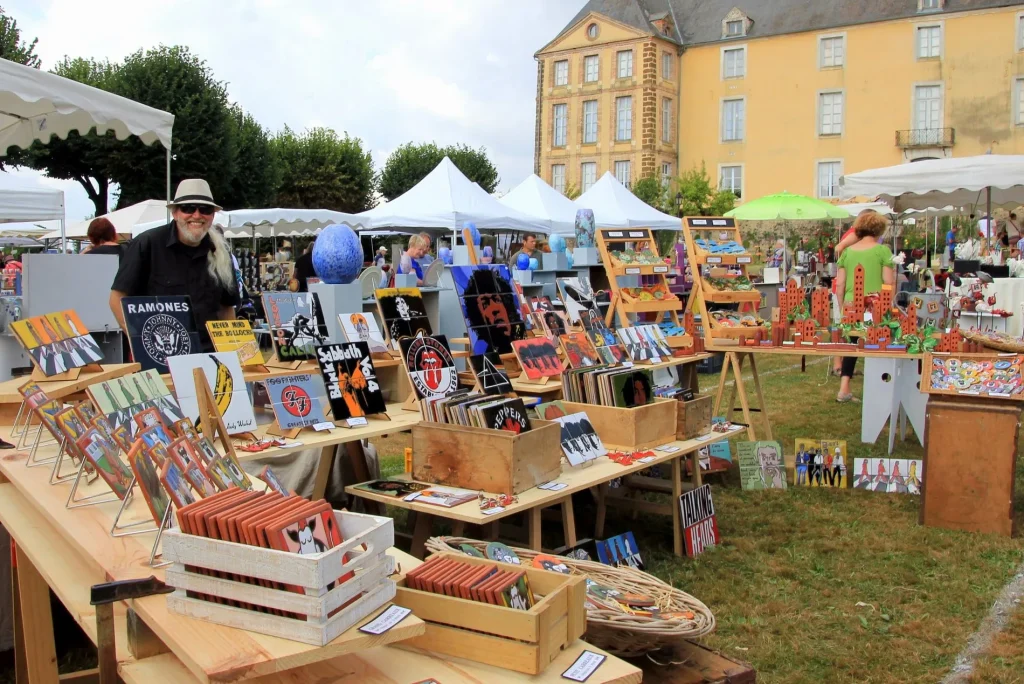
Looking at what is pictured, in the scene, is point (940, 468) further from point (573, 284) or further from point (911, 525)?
point (573, 284)

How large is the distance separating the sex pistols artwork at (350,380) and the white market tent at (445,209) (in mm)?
7654

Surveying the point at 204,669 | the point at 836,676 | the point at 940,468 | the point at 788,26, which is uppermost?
the point at 788,26

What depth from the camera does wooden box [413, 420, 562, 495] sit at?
320 centimetres

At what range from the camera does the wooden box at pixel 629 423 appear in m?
3.97

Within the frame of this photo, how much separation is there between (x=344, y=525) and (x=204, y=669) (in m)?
0.39

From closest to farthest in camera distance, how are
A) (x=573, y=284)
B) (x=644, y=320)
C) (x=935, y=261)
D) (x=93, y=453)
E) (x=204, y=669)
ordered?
1. (x=204, y=669)
2. (x=93, y=453)
3. (x=644, y=320)
4. (x=573, y=284)
5. (x=935, y=261)

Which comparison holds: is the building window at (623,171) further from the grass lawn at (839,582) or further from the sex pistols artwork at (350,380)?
the sex pistols artwork at (350,380)

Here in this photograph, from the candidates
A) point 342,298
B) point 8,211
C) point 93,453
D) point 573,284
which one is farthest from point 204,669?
point 8,211

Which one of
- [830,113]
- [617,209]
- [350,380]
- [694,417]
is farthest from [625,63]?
[350,380]

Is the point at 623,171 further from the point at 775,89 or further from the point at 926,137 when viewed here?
the point at 926,137

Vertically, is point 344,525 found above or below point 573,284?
below

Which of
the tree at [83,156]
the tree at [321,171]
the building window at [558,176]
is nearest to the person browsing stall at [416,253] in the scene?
the tree at [83,156]

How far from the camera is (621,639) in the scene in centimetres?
230

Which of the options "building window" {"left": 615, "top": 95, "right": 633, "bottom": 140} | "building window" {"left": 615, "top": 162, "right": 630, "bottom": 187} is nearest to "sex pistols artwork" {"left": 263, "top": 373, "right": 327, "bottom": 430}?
"building window" {"left": 615, "top": 95, "right": 633, "bottom": 140}
